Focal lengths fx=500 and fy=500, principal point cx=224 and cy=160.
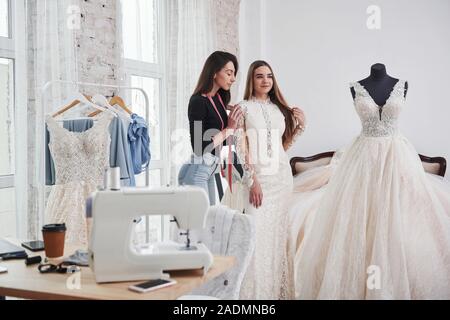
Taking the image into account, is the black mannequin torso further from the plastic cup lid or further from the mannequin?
the plastic cup lid

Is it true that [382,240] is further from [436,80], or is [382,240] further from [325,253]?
[436,80]

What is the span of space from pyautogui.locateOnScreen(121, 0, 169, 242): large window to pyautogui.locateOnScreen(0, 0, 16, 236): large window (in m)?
0.95

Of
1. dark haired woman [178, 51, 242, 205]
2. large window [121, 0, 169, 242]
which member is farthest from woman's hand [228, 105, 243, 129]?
large window [121, 0, 169, 242]

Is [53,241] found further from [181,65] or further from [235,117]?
[181,65]

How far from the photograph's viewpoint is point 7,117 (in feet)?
8.64

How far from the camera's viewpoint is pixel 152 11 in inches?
149

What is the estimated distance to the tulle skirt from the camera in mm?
2523

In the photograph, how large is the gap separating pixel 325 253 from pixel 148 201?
1.56 m

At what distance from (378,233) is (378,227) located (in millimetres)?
33

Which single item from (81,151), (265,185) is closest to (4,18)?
(81,151)

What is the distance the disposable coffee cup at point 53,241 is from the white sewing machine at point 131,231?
252 mm

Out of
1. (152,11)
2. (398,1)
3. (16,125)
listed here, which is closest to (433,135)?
(398,1)

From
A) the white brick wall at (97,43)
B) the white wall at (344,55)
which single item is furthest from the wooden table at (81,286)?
the white wall at (344,55)

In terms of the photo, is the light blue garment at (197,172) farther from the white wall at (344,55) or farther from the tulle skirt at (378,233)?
the white wall at (344,55)
